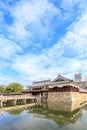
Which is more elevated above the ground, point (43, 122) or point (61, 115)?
point (43, 122)

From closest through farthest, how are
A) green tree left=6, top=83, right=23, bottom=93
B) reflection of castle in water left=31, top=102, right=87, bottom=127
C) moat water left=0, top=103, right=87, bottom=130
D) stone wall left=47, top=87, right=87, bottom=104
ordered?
moat water left=0, top=103, right=87, bottom=130, reflection of castle in water left=31, top=102, right=87, bottom=127, stone wall left=47, top=87, right=87, bottom=104, green tree left=6, top=83, right=23, bottom=93

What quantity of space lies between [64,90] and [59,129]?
1690cm

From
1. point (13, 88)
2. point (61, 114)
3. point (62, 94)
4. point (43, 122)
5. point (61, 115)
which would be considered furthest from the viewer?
point (13, 88)

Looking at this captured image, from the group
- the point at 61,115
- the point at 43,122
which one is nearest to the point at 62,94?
the point at 61,115

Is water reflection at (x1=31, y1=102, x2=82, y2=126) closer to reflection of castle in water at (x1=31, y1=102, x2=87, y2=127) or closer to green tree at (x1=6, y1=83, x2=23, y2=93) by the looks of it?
reflection of castle in water at (x1=31, y1=102, x2=87, y2=127)

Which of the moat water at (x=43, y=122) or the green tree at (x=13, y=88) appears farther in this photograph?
the green tree at (x=13, y=88)

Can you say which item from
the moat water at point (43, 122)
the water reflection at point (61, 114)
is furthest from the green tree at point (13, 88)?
the moat water at point (43, 122)

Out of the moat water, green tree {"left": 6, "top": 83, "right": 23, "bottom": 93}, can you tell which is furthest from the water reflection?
green tree {"left": 6, "top": 83, "right": 23, "bottom": 93}

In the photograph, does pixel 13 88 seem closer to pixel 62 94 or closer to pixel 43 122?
pixel 62 94

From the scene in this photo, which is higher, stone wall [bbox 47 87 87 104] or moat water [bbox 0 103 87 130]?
stone wall [bbox 47 87 87 104]

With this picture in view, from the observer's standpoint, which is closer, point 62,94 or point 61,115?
point 61,115

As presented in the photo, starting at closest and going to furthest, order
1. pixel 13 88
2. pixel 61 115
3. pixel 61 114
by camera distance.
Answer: pixel 61 115 → pixel 61 114 → pixel 13 88

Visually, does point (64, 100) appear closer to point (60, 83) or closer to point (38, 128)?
point (60, 83)

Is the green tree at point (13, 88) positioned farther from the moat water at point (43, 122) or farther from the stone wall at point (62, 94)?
the moat water at point (43, 122)
